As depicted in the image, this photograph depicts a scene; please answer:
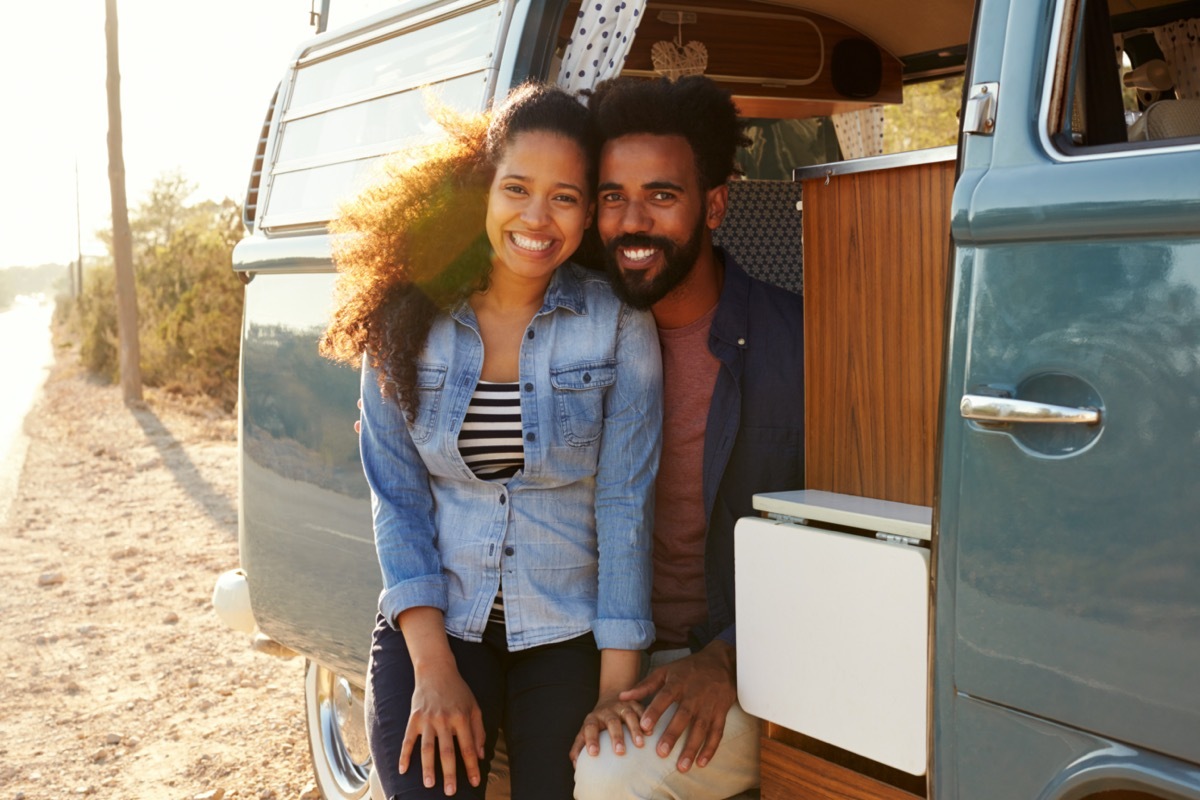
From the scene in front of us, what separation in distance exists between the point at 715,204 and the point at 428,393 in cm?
80

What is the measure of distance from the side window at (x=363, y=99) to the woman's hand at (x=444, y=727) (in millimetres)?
1292

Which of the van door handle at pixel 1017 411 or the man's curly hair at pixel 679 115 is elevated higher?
the man's curly hair at pixel 679 115

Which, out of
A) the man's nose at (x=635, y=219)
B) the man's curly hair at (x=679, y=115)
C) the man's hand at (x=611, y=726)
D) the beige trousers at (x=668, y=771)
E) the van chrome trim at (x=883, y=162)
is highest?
the man's curly hair at (x=679, y=115)

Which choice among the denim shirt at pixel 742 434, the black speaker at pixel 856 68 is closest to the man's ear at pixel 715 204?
the denim shirt at pixel 742 434

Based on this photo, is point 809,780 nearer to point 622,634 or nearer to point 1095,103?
point 622,634

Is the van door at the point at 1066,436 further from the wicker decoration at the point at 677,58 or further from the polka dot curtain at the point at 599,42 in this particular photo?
the wicker decoration at the point at 677,58

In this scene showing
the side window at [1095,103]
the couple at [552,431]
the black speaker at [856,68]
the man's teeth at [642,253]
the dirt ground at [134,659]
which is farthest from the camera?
the dirt ground at [134,659]

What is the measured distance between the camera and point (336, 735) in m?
3.69

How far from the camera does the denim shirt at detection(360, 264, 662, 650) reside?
237cm

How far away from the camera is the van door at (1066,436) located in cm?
134

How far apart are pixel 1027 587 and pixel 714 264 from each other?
4.46ft

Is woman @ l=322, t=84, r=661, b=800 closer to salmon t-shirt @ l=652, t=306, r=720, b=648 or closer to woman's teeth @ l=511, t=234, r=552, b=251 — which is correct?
woman's teeth @ l=511, t=234, r=552, b=251

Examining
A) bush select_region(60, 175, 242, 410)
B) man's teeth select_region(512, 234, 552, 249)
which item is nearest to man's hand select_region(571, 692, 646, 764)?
man's teeth select_region(512, 234, 552, 249)

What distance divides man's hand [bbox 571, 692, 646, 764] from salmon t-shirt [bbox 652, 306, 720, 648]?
365 mm
